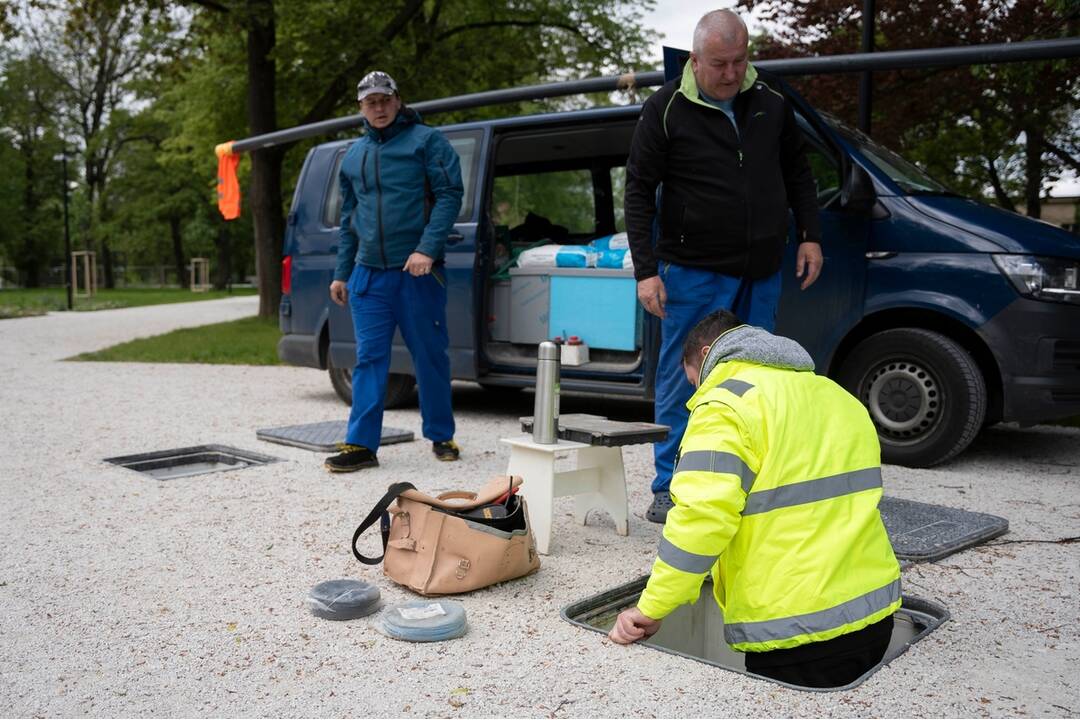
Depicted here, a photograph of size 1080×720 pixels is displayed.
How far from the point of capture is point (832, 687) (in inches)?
107

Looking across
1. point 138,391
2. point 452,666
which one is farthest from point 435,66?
point 452,666

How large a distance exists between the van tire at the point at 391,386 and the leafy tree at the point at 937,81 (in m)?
6.21

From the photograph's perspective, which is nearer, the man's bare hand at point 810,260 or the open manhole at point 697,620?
the open manhole at point 697,620

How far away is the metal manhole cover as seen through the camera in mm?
4109

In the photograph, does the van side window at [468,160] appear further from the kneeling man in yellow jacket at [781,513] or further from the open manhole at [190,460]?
the kneeling man in yellow jacket at [781,513]

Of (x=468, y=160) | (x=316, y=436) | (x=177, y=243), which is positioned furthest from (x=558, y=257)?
(x=177, y=243)

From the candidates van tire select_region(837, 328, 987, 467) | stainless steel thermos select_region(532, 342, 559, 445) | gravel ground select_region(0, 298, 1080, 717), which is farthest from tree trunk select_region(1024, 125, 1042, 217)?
stainless steel thermos select_region(532, 342, 559, 445)

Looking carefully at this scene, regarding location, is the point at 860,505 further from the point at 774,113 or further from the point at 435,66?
the point at 435,66

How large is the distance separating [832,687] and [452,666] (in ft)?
3.47

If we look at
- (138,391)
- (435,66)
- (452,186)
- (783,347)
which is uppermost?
(435,66)

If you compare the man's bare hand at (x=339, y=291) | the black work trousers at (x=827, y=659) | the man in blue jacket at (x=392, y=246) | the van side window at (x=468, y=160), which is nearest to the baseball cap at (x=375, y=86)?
the man in blue jacket at (x=392, y=246)

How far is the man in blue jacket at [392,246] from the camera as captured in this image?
5.68 meters

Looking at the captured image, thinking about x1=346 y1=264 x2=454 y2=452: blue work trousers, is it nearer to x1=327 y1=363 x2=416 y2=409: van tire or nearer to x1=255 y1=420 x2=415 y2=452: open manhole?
x1=255 y1=420 x2=415 y2=452: open manhole

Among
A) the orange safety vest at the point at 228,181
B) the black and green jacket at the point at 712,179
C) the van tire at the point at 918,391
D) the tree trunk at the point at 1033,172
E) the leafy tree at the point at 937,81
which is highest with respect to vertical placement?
the leafy tree at the point at 937,81
